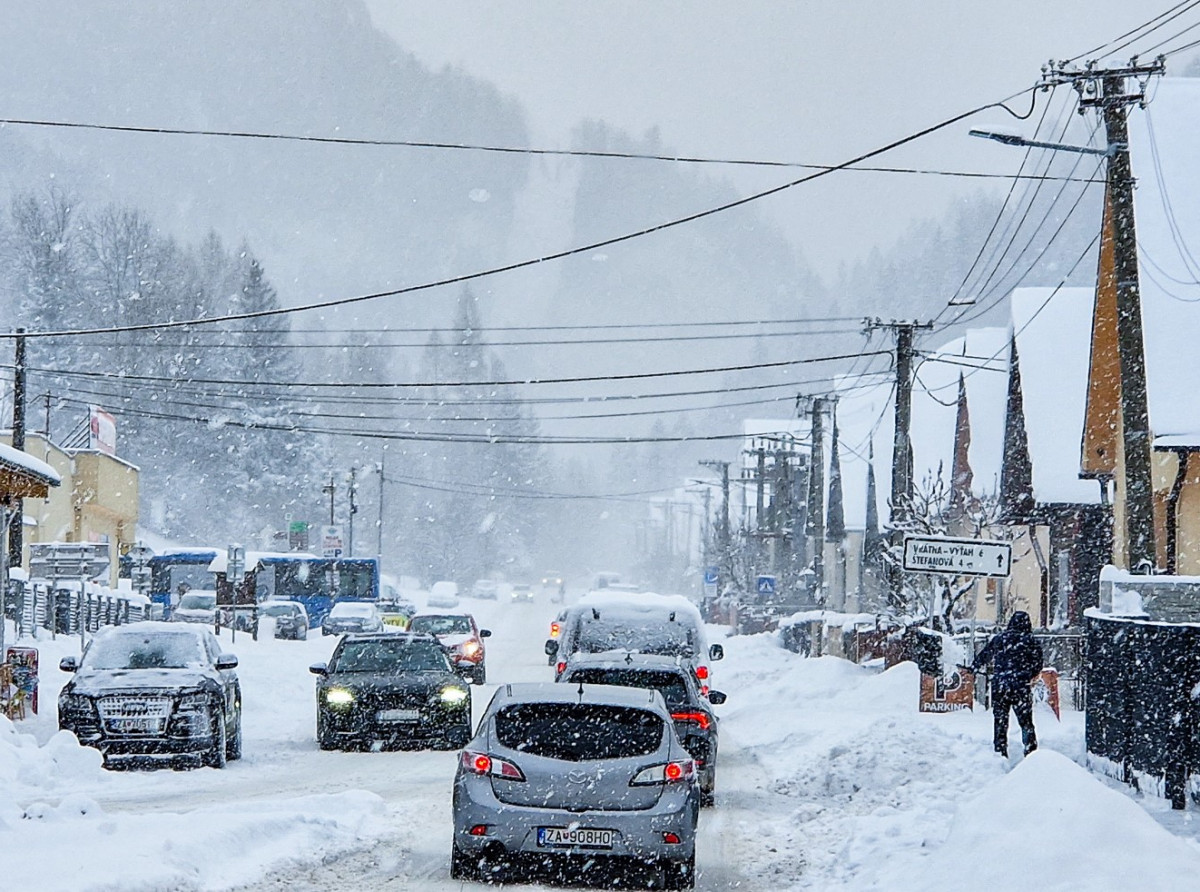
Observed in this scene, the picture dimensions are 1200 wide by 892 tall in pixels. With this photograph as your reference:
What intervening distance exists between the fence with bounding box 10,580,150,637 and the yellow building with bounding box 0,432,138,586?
822 cm

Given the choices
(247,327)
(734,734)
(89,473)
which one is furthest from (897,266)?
(734,734)

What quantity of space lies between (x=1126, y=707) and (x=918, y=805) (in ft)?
8.49

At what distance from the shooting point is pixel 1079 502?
112 ft

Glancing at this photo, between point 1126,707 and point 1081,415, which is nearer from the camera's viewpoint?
point 1126,707

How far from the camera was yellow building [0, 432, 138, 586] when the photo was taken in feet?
194

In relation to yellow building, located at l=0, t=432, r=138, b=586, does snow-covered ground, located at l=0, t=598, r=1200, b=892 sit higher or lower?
lower

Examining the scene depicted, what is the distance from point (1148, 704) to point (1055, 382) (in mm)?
24636

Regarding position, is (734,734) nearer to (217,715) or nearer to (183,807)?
(217,715)

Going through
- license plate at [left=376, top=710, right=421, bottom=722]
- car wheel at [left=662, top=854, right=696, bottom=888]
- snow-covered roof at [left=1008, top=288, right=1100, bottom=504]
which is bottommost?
license plate at [left=376, top=710, right=421, bottom=722]

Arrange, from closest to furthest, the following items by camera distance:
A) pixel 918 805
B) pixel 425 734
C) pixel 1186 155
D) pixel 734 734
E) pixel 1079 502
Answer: pixel 918 805
pixel 425 734
pixel 734 734
pixel 1186 155
pixel 1079 502

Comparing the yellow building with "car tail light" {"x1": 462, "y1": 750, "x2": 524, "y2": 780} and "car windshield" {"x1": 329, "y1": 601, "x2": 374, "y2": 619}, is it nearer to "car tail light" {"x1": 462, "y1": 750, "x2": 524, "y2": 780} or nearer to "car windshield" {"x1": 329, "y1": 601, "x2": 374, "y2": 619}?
"car windshield" {"x1": 329, "y1": 601, "x2": 374, "y2": 619}

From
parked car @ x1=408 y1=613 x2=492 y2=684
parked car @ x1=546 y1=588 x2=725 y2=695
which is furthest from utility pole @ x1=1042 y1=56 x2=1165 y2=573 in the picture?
parked car @ x1=408 y1=613 x2=492 y2=684

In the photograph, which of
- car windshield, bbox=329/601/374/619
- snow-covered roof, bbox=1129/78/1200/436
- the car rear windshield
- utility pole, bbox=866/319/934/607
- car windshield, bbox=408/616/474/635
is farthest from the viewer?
car windshield, bbox=329/601/374/619

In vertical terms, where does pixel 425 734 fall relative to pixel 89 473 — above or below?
below
